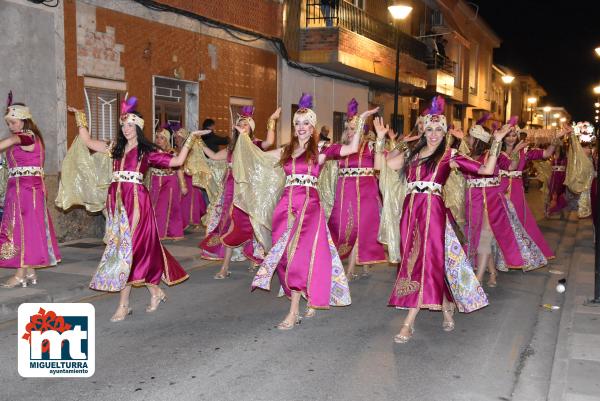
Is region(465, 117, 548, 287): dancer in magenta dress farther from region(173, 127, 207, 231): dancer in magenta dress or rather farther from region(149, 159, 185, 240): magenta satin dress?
region(173, 127, 207, 231): dancer in magenta dress

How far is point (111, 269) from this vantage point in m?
6.20

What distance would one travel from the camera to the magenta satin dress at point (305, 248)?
6.12 metres

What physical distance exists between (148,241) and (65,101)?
5.90 meters

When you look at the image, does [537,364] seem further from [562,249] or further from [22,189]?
[562,249]

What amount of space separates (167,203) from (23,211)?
433cm

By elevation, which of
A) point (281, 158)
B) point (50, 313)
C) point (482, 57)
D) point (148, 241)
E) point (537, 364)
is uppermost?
point (482, 57)

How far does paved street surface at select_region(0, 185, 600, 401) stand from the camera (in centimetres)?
471

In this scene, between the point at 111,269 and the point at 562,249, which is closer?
the point at 111,269

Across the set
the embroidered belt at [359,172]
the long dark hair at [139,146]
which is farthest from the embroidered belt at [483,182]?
the long dark hair at [139,146]

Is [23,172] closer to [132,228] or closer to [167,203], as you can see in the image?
[132,228]

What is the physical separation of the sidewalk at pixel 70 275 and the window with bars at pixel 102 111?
2.07 meters

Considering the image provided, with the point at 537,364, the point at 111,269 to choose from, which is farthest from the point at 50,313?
the point at 537,364

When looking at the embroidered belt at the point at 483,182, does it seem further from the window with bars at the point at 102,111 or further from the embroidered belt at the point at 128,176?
the window with bars at the point at 102,111

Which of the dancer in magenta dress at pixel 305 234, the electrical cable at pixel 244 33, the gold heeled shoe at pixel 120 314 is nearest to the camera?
the dancer in magenta dress at pixel 305 234
